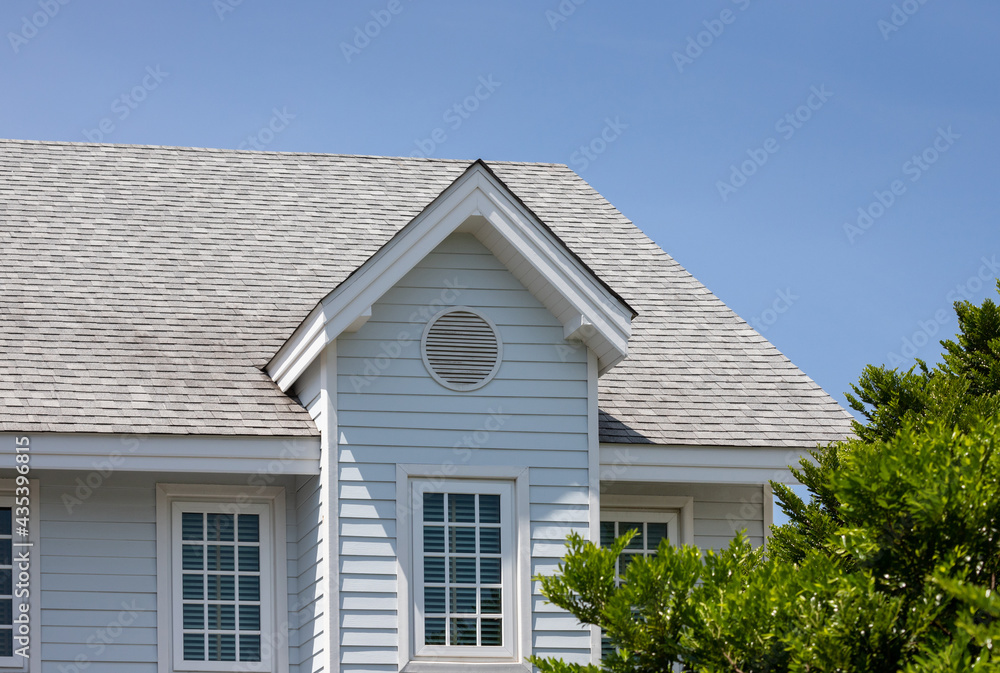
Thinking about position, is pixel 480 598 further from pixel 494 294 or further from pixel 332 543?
pixel 494 294

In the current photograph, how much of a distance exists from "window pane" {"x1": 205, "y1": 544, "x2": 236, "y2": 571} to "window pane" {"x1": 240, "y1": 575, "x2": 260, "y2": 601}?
0.17m

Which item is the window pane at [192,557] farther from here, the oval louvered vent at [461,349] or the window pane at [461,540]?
the oval louvered vent at [461,349]

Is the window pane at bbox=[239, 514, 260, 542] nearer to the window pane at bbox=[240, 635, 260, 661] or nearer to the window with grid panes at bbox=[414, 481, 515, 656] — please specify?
the window pane at bbox=[240, 635, 260, 661]

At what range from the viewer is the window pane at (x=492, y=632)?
12109 mm

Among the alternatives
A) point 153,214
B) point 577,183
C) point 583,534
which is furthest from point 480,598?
point 577,183

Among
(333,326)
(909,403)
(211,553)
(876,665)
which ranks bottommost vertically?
(876,665)

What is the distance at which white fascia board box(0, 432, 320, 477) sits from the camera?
12070mm

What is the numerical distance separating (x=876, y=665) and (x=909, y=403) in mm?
4128

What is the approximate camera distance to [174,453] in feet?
40.2

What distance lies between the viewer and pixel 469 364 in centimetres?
1271

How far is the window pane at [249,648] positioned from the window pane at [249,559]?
0.63m

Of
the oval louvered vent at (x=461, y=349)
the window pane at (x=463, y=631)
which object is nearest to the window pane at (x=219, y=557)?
the window pane at (x=463, y=631)

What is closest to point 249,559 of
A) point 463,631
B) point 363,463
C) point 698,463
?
point 363,463

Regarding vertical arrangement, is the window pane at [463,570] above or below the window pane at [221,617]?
above
